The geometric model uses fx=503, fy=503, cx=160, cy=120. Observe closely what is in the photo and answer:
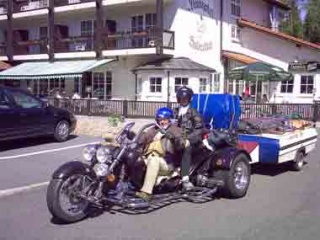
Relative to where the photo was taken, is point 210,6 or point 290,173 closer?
point 290,173

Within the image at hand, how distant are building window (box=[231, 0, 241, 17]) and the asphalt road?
876 inches

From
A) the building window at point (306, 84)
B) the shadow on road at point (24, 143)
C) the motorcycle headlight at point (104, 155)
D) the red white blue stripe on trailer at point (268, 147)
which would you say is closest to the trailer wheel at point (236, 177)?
the red white blue stripe on trailer at point (268, 147)

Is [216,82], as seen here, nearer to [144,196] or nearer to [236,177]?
[236,177]

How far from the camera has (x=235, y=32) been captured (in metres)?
29.6

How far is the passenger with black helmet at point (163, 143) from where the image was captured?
6.51 metres

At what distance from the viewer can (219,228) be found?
5.80 metres

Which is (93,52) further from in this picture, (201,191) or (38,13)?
(201,191)

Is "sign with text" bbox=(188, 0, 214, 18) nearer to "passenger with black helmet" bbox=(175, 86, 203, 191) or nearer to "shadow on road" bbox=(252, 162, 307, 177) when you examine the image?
"shadow on road" bbox=(252, 162, 307, 177)

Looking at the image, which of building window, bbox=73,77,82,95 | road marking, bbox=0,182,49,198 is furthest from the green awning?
road marking, bbox=0,182,49,198

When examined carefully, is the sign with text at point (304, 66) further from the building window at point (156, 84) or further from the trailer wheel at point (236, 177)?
the trailer wheel at point (236, 177)

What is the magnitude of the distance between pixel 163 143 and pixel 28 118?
6.78 metres

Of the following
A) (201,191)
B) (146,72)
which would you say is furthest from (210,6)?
(201,191)

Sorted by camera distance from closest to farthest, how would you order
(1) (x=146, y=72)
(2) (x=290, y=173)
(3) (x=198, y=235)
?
(3) (x=198, y=235) → (2) (x=290, y=173) → (1) (x=146, y=72)

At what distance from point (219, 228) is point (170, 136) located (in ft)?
4.54
